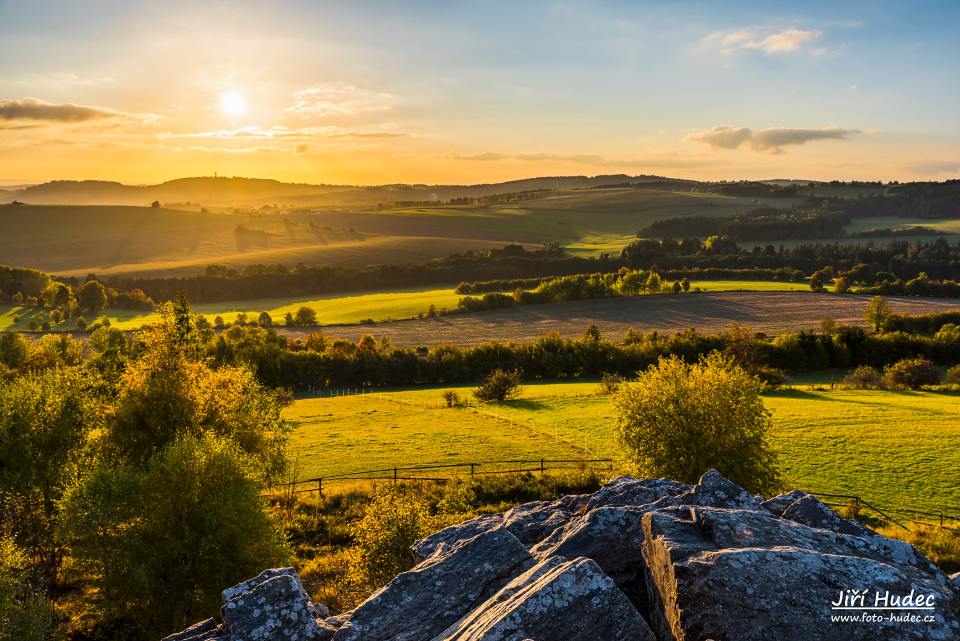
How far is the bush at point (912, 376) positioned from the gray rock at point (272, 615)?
86.6 m

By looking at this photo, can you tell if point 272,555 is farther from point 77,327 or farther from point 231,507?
point 77,327

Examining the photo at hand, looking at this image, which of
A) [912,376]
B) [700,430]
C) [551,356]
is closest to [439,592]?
[700,430]

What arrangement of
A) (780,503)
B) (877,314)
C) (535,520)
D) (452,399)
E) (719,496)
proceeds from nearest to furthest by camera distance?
(780,503) < (719,496) < (535,520) < (452,399) < (877,314)

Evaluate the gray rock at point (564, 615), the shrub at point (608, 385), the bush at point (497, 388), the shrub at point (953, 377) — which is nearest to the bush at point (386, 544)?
the gray rock at point (564, 615)

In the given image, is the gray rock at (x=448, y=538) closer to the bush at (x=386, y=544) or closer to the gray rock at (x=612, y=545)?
the gray rock at (x=612, y=545)

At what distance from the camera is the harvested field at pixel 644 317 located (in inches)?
4390

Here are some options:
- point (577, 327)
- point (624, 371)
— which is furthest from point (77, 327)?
point (624, 371)

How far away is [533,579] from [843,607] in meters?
5.24

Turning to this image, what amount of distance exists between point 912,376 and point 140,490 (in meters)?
87.6

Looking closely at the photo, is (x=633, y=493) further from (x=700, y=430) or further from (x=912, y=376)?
(x=912, y=376)

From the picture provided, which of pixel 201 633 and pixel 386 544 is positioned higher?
pixel 201 633

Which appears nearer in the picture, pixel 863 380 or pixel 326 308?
pixel 863 380

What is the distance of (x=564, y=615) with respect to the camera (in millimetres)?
10734

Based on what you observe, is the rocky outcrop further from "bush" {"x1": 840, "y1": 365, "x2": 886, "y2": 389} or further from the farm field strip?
the farm field strip
